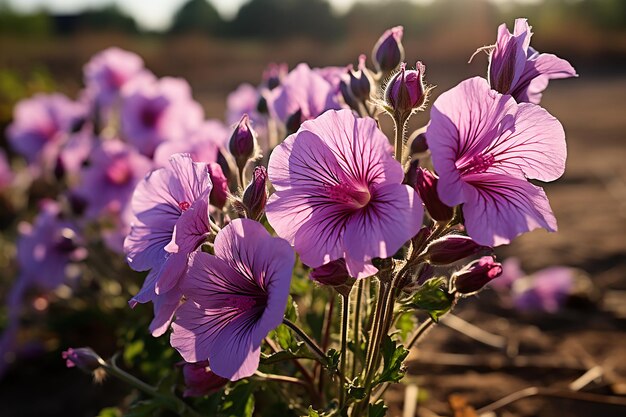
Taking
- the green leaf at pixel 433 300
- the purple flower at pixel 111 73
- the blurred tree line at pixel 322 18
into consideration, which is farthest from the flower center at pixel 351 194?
the blurred tree line at pixel 322 18

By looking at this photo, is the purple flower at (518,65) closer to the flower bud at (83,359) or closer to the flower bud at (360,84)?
the flower bud at (360,84)

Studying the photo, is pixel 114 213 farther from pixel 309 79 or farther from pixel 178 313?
pixel 178 313

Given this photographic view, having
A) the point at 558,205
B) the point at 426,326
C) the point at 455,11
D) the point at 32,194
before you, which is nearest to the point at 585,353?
the point at 426,326

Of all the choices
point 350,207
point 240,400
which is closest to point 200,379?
point 240,400

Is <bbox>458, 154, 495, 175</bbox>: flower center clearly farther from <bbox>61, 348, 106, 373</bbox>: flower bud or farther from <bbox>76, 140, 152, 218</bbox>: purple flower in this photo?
<bbox>76, 140, 152, 218</bbox>: purple flower

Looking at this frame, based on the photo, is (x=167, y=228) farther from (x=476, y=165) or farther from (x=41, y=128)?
(x=41, y=128)

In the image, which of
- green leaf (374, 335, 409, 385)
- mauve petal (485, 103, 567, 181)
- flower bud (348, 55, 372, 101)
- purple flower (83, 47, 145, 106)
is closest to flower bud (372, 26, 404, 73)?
flower bud (348, 55, 372, 101)
